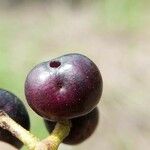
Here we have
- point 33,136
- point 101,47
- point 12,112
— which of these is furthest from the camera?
point 101,47

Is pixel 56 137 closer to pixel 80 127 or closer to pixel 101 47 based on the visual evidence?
pixel 80 127

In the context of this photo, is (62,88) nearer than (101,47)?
Yes

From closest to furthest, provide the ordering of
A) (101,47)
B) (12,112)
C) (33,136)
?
1. (33,136)
2. (12,112)
3. (101,47)

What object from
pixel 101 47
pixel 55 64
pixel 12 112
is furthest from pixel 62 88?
pixel 101 47

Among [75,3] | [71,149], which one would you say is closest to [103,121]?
[71,149]

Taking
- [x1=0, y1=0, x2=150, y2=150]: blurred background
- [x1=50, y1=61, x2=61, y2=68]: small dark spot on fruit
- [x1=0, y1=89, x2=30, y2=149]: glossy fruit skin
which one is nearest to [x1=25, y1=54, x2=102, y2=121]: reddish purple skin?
[x1=50, y1=61, x2=61, y2=68]: small dark spot on fruit

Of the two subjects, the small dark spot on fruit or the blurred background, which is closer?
the small dark spot on fruit

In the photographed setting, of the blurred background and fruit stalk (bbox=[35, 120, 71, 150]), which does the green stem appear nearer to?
fruit stalk (bbox=[35, 120, 71, 150])

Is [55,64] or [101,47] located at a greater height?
[55,64]
